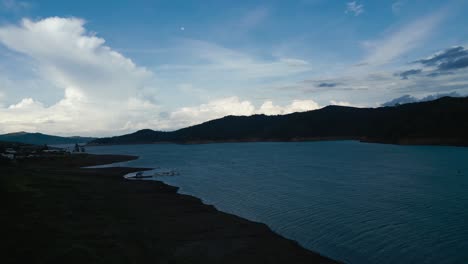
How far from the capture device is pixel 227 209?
30203 millimetres

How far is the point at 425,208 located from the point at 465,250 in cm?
1046

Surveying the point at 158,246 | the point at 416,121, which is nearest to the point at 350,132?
the point at 416,121

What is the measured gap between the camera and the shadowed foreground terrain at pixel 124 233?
616 inches

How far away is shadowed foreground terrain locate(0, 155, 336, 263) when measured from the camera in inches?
616

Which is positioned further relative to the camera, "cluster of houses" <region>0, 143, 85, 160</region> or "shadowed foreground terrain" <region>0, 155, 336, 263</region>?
"cluster of houses" <region>0, 143, 85, 160</region>

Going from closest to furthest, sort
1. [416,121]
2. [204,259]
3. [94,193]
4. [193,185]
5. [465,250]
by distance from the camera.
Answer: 1. [204,259]
2. [465,250]
3. [94,193]
4. [193,185]
5. [416,121]

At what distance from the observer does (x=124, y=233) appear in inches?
791

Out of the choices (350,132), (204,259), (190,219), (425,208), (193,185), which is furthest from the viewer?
(350,132)

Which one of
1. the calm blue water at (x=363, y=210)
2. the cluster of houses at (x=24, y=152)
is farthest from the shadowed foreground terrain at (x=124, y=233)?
the cluster of houses at (x=24, y=152)

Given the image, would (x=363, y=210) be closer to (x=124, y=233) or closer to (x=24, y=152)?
(x=124, y=233)

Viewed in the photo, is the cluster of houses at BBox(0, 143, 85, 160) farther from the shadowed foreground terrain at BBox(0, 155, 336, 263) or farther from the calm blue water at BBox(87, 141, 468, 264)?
the calm blue water at BBox(87, 141, 468, 264)

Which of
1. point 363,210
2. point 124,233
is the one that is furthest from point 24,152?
point 363,210

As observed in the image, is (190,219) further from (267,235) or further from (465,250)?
(465,250)

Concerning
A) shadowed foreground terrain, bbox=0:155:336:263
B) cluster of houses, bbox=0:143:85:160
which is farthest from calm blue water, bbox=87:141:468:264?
cluster of houses, bbox=0:143:85:160
